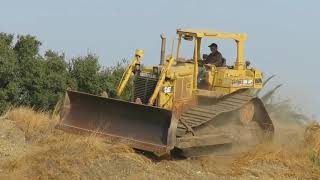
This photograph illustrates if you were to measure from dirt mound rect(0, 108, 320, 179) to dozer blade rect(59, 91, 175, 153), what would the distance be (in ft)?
0.89

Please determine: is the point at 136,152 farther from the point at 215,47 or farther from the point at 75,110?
the point at 215,47

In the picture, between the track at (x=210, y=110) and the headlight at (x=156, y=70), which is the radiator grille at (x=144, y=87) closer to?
the headlight at (x=156, y=70)

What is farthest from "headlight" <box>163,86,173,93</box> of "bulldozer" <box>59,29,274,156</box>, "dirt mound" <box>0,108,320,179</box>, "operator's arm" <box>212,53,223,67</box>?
"operator's arm" <box>212,53,223,67</box>

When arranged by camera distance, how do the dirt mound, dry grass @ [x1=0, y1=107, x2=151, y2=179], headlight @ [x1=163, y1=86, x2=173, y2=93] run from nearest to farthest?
dry grass @ [x1=0, y1=107, x2=151, y2=179] → the dirt mound → headlight @ [x1=163, y1=86, x2=173, y2=93]

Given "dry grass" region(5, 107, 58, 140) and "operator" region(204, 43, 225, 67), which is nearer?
"dry grass" region(5, 107, 58, 140)

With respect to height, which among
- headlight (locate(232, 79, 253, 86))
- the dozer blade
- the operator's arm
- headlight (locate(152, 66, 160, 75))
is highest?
the operator's arm

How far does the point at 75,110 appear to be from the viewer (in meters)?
12.4

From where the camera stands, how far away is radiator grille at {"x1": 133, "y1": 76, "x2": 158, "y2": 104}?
12977 millimetres

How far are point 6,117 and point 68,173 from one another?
5487mm

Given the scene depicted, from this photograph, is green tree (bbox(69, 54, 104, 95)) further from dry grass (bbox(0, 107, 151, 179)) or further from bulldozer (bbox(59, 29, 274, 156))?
dry grass (bbox(0, 107, 151, 179))

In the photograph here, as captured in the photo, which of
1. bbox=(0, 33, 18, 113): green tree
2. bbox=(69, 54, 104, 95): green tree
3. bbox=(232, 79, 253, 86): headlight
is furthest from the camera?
bbox=(69, 54, 104, 95): green tree

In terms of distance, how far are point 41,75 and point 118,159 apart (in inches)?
538

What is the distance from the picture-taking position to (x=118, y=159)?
10.9 m

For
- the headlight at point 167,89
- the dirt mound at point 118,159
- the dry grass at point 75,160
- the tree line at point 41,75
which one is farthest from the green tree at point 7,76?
the dry grass at point 75,160
